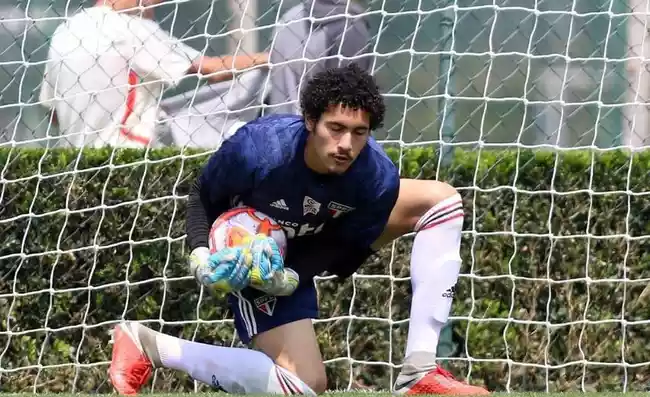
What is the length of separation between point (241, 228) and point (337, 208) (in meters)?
0.34

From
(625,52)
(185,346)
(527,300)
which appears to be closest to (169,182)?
(185,346)

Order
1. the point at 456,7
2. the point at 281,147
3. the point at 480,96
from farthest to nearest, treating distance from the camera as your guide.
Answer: the point at 480,96 → the point at 456,7 → the point at 281,147

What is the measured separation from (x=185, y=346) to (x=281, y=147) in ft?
2.64

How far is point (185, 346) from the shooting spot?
4641 millimetres

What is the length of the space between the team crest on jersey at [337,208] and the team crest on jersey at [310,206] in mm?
41

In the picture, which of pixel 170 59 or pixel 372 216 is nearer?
pixel 372 216

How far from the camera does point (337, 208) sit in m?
4.47

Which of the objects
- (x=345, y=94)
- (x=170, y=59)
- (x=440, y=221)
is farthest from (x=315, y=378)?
(x=170, y=59)

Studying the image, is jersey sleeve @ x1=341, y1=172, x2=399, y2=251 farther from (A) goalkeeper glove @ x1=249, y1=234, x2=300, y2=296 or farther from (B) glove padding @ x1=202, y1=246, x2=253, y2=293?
(B) glove padding @ x1=202, y1=246, x2=253, y2=293

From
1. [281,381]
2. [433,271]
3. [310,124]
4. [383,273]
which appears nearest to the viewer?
[310,124]

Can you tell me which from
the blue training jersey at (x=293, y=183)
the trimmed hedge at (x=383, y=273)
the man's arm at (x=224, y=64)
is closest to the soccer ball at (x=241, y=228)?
the blue training jersey at (x=293, y=183)

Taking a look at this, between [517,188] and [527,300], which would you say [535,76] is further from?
[527,300]

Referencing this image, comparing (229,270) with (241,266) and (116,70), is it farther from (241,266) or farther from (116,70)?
(116,70)

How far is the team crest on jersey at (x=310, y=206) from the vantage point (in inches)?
174
